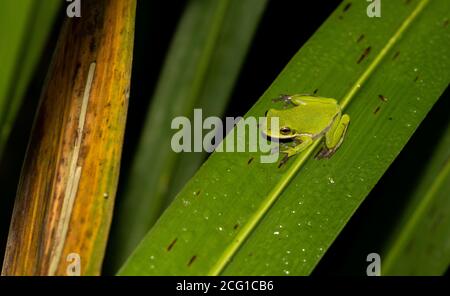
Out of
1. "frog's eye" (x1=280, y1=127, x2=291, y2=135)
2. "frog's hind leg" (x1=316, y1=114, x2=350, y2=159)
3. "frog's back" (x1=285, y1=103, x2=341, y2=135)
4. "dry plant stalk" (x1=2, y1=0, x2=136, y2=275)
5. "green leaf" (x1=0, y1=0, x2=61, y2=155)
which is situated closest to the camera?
"green leaf" (x1=0, y1=0, x2=61, y2=155)

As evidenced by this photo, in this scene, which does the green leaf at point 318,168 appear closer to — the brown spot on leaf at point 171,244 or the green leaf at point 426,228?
the brown spot on leaf at point 171,244

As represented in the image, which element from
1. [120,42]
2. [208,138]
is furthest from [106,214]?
[208,138]

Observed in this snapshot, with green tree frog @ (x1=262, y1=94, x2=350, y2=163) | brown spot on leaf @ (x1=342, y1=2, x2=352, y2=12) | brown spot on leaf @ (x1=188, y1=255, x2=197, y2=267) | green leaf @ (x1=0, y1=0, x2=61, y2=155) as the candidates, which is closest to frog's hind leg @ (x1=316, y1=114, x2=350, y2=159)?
green tree frog @ (x1=262, y1=94, x2=350, y2=163)

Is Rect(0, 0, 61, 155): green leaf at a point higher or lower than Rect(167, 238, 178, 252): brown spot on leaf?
higher

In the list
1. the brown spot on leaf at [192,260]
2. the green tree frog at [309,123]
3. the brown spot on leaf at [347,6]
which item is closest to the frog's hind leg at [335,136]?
the green tree frog at [309,123]

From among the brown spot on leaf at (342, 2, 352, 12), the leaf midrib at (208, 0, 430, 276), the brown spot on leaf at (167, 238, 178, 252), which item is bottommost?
the brown spot on leaf at (167, 238, 178, 252)

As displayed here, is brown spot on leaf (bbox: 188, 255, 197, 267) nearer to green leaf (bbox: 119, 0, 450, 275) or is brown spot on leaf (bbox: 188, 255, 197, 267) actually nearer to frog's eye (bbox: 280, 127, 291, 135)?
green leaf (bbox: 119, 0, 450, 275)

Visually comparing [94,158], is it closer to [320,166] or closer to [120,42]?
[120,42]

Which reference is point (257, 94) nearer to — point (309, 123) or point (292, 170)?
point (309, 123)

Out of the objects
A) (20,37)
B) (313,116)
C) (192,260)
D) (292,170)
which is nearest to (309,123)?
(313,116)
